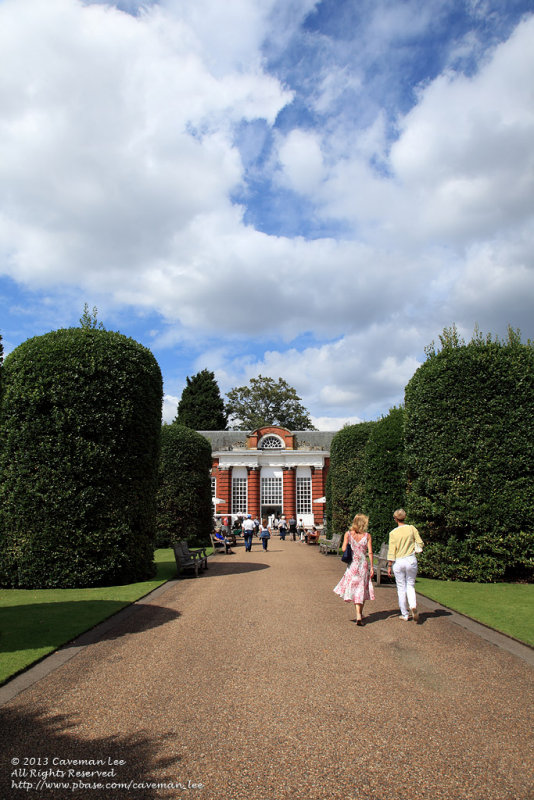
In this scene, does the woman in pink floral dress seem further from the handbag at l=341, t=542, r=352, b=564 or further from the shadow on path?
the shadow on path

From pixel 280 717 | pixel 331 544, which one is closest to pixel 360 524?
pixel 280 717

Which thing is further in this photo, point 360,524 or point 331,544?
point 331,544

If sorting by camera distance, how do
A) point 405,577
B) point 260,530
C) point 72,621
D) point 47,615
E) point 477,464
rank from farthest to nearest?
point 260,530 < point 477,464 < point 47,615 < point 405,577 < point 72,621

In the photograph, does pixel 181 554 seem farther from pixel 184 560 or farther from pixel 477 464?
pixel 477 464

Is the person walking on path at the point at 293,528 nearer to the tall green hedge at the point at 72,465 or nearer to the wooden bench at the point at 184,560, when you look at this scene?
the wooden bench at the point at 184,560

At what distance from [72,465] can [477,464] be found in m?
9.88

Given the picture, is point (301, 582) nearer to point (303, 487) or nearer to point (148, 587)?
point (148, 587)

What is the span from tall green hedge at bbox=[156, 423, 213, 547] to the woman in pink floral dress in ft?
48.5

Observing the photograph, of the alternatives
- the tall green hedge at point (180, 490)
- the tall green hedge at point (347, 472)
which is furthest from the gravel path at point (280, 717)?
the tall green hedge at point (180, 490)

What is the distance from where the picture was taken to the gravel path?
335 cm

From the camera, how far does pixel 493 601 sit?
9.47 meters

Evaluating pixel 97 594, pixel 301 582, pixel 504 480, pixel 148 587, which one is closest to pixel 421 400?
pixel 504 480

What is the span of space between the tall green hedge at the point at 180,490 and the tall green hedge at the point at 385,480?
32.2ft

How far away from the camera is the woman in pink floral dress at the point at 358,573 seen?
7.93 metres
